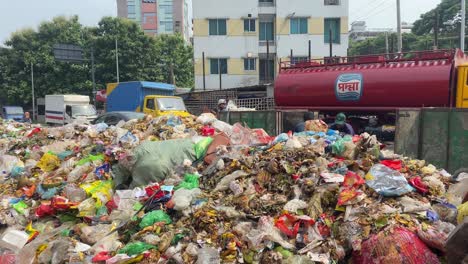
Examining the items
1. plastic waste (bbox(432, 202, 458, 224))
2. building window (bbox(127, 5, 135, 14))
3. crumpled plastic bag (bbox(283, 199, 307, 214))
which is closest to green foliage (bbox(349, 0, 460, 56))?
plastic waste (bbox(432, 202, 458, 224))

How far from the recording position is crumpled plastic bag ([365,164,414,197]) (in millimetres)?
3680

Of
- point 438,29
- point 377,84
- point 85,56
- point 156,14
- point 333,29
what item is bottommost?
point 377,84

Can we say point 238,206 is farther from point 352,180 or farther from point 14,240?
point 14,240

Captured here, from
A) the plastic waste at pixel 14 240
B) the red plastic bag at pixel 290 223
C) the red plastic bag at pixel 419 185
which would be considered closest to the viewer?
the red plastic bag at pixel 290 223

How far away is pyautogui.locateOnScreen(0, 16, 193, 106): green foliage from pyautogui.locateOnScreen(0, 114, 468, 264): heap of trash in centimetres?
2560

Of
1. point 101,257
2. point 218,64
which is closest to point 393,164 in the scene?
point 101,257

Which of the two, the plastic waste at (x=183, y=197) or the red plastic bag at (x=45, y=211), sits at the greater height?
the plastic waste at (x=183, y=197)

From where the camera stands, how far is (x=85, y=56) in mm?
31141

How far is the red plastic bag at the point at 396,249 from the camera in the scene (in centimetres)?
302

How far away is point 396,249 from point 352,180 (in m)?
0.94

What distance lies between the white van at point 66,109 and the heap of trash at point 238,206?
1445 centimetres

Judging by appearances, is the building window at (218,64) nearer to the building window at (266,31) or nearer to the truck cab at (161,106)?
the building window at (266,31)

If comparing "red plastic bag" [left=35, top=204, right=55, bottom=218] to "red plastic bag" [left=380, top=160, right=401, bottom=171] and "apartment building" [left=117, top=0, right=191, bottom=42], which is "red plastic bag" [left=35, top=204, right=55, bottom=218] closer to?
"red plastic bag" [left=380, top=160, right=401, bottom=171]

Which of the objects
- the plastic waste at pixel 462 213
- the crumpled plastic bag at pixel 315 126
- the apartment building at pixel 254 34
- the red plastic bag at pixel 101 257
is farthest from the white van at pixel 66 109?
the plastic waste at pixel 462 213
